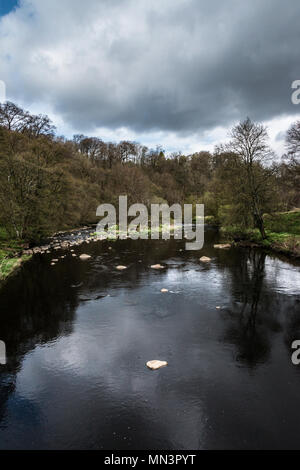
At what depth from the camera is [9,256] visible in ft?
73.7

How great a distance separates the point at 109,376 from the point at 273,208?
2384 centimetres

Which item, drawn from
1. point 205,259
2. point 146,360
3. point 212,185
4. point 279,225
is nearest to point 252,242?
point 279,225

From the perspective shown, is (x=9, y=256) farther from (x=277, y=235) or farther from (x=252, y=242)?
(x=277, y=235)

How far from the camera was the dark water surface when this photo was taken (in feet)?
18.8

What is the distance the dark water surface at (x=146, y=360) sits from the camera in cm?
572

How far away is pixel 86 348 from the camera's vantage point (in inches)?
354

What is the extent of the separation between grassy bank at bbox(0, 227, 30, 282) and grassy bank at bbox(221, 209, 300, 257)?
20.9 m

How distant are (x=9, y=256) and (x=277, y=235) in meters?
24.2
